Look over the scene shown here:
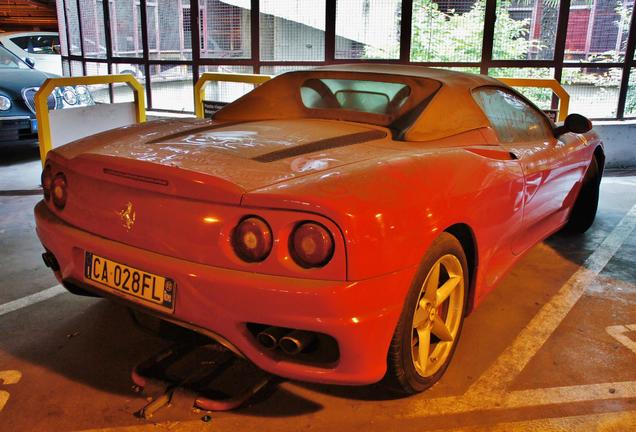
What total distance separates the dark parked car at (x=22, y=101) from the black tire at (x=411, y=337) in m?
6.71

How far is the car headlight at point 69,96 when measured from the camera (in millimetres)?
7707

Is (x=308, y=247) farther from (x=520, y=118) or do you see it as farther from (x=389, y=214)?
(x=520, y=118)

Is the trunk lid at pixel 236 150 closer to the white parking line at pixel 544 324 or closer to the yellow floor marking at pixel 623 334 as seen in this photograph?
the white parking line at pixel 544 324

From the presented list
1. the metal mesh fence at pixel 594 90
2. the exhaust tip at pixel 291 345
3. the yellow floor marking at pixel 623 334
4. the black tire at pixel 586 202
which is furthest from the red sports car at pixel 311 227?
the metal mesh fence at pixel 594 90

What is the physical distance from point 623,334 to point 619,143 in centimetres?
549

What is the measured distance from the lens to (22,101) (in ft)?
24.6

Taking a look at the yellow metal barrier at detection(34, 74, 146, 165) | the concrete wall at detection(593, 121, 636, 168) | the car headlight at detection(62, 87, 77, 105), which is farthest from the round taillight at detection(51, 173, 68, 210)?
the concrete wall at detection(593, 121, 636, 168)

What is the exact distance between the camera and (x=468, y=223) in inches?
94.0

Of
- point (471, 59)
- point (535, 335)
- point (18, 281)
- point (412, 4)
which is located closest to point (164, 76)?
point (412, 4)

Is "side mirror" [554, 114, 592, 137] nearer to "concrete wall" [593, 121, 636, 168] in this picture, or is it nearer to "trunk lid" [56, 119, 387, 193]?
"trunk lid" [56, 119, 387, 193]

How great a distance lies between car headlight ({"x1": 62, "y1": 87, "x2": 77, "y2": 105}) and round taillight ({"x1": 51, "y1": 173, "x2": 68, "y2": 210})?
583 centimetres

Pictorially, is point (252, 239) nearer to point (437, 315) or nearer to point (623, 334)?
point (437, 315)

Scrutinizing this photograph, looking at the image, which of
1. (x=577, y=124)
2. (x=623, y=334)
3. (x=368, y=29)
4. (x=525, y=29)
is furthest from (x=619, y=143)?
(x=623, y=334)


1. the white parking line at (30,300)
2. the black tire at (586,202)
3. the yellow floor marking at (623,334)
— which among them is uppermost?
the black tire at (586,202)
